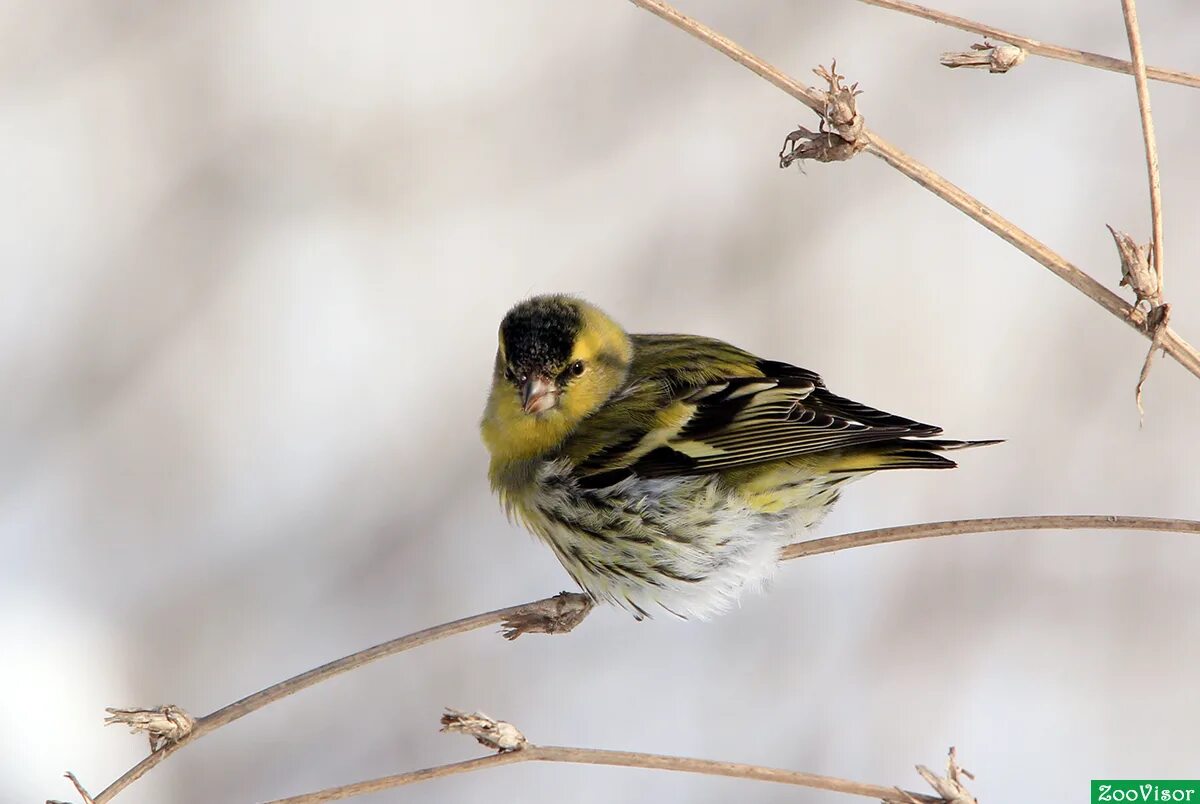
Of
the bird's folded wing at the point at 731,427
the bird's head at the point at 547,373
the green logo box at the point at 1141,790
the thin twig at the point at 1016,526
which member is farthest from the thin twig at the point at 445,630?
the green logo box at the point at 1141,790

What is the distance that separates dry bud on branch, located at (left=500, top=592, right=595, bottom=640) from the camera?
2.61 m

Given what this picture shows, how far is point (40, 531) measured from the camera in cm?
418

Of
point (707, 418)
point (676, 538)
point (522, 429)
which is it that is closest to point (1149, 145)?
point (707, 418)

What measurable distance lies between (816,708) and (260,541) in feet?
6.55

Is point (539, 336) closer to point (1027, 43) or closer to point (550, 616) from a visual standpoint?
point (550, 616)

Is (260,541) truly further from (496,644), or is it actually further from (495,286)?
(495,286)

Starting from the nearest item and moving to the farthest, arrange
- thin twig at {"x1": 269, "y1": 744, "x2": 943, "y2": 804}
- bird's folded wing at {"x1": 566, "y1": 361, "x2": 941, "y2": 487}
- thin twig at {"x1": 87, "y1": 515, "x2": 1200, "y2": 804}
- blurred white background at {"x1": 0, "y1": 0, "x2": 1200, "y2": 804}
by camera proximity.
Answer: thin twig at {"x1": 269, "y1": 744, "x2": 943, "y2": 804} → thin twig at {"x1": 87, "y1": 515, "x2": 1200, "y2": 804} → bird's folded wing at {"x1": 566, "y1": 361, "x2": 941, "y2": 487} → blurred white background at {"x1": 0, "y1": 0, "x2": 1200, "y2": 804}

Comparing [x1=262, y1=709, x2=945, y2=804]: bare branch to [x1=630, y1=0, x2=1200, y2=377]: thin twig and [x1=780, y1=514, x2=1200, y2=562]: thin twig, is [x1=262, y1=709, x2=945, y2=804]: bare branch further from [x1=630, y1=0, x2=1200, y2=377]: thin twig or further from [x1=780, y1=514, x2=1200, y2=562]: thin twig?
[x1=630, y1=0, x2=1200, y2=377]: thin twig

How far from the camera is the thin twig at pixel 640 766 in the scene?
5.94 ft

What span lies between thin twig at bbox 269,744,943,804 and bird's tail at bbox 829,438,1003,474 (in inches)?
30.8

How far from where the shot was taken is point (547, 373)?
3113mm

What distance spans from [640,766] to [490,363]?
281 cm

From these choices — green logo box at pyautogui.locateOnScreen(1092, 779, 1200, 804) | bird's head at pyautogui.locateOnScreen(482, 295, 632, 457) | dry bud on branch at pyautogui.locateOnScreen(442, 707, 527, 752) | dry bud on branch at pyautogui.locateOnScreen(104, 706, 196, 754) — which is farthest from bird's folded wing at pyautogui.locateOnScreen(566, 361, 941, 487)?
green logo box at pyautogui.locateOnScreen(1092, 779, 1200, 804)

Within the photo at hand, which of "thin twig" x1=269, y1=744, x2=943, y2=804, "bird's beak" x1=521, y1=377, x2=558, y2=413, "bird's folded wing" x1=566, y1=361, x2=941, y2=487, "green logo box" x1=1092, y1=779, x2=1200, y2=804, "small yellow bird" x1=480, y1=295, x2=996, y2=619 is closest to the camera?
"thin twig" x1=269, y1=744, x2=943, y2=804
